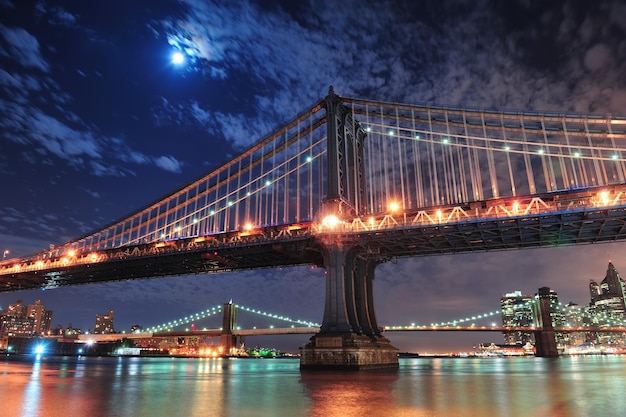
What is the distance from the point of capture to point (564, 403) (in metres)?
16.5

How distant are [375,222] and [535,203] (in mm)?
14542

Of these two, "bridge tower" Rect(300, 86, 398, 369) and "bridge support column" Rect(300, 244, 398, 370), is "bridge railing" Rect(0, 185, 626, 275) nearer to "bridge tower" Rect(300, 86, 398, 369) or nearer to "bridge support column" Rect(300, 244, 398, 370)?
"bridge tower" Rect(300, 86, 398, 369)

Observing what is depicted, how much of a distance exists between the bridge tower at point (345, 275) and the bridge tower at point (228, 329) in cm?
10678

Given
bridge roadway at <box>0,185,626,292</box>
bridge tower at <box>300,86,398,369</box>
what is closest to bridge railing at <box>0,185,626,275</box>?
bridge roadway at <box>0,185,626,292</box>

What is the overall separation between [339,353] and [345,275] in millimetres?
7887

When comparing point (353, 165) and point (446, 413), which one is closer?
point (446, 413)

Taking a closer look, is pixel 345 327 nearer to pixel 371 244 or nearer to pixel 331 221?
pixel 371 244

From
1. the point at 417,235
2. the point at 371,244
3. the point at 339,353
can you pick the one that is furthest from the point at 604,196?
the point at 339,353

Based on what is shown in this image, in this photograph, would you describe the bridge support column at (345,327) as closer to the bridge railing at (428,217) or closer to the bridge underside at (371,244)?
the bridge underside at (371,244)

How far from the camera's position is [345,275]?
45.0m

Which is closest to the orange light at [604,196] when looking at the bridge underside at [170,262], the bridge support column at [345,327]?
the bridge support column at [345,327]

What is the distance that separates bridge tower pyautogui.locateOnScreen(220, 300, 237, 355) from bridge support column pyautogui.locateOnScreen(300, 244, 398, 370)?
10980 centimetres

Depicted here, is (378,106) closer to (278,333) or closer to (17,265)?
(17,265)

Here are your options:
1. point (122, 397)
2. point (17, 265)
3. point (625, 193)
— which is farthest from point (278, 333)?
point (122, 397)
